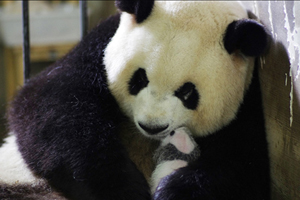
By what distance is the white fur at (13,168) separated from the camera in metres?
1.45

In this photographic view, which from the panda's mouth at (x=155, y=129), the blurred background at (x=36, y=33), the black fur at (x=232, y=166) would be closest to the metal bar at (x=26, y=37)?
the panda's mouth at (x=155, y=129)

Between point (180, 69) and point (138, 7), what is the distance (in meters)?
0.26

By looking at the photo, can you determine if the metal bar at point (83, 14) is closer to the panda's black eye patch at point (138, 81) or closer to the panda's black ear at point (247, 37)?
the panda's black eye patch at point (138, 81)

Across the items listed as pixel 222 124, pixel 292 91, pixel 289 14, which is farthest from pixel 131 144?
pixel 289 14

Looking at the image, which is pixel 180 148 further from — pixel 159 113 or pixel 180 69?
pixel 180 69

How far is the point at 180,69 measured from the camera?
131 cm

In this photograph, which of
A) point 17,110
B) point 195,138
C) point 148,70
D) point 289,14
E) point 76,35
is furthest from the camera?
point 76,35

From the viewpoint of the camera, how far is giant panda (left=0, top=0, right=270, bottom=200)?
1300 mm

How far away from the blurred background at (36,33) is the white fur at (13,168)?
2.63 m

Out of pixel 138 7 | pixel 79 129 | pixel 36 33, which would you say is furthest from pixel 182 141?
pixel 36 33

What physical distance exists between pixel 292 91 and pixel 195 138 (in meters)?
0.38

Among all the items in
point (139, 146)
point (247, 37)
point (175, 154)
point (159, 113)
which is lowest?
point (139, 146)

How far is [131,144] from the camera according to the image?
1551 millimetres

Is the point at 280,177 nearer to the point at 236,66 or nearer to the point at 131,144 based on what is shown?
the point at 236,66
